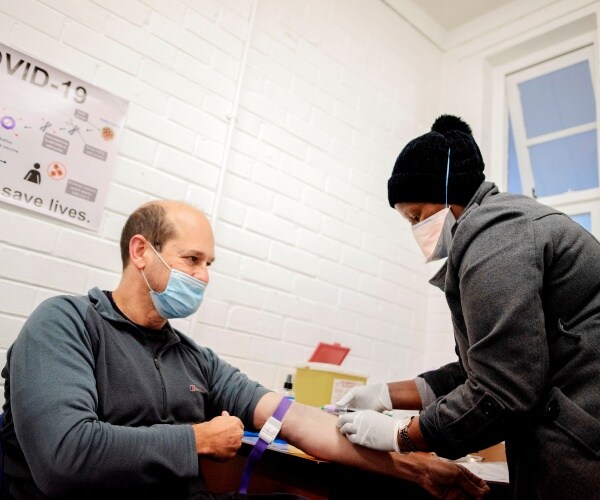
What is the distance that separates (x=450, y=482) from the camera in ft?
3.96

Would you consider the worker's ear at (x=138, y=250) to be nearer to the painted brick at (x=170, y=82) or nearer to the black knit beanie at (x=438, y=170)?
the black knit beanie at (x=438, y=170)

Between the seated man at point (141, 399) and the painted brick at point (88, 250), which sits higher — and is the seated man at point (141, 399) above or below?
below

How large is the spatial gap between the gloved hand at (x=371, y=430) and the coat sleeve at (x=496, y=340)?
11cm

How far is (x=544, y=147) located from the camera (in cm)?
331

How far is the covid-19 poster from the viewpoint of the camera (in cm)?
173

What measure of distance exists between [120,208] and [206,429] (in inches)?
42.2

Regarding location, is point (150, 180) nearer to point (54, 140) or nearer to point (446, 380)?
point (54, 140)

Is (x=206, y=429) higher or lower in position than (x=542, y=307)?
lower

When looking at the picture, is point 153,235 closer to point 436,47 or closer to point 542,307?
point 542,307

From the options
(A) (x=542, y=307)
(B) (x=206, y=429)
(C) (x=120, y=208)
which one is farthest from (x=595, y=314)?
(C) (x=120, y=208)

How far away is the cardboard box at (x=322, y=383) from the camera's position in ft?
6.95

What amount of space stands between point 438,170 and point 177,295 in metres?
0.79

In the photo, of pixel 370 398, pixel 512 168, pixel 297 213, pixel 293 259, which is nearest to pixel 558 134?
pixel 512 168

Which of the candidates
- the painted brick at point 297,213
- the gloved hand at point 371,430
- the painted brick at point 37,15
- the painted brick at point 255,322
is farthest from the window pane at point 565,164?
the painted brick at point 37,15
